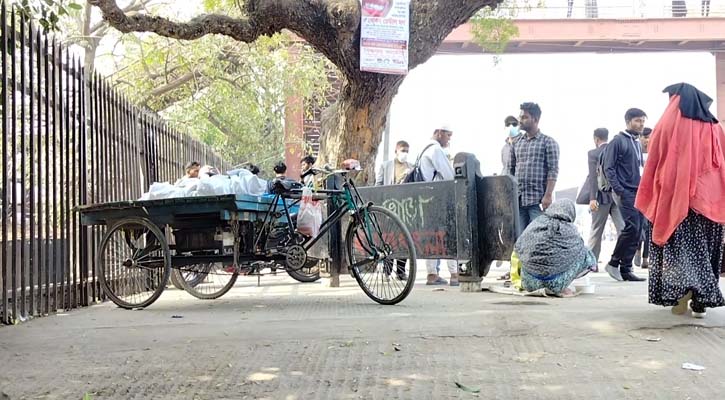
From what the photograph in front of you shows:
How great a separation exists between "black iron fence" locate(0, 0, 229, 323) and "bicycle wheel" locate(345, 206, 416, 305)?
2551 millimetres

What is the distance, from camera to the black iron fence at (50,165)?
5.91m

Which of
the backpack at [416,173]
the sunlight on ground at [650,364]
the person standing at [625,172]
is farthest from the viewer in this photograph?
the backpack at [416,173]

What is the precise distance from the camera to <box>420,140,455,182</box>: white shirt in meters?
9.45

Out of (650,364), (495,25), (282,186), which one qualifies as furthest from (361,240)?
(495,25)

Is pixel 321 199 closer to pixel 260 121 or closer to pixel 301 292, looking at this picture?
pixel 301 292

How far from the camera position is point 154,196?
7168 millimetres

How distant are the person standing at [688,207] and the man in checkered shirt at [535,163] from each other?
10.0ft

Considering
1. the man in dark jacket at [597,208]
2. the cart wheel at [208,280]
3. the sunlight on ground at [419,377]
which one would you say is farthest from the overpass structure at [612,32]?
the sunlight on ground at [419,377]

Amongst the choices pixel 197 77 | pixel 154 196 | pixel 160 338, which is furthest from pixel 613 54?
pixel 160 338

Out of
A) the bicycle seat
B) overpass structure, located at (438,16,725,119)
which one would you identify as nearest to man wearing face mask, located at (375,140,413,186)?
the bicycle seat

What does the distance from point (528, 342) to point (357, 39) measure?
7.62 meters

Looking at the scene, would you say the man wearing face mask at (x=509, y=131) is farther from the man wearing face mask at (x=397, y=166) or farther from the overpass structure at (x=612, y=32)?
the overpass structure at (x=612, y=32)

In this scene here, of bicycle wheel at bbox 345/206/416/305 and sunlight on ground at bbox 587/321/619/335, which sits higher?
bicycle wheel at bbox 345/206/416/305

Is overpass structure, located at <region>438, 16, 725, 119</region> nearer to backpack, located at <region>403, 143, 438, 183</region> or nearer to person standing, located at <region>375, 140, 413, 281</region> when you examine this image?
person standing, located at <region>375, 140, 413, 281</region>
